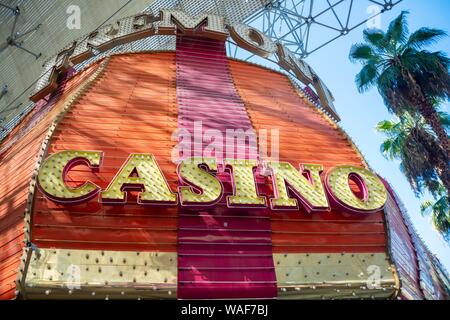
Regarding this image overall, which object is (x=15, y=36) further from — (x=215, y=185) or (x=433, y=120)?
(x=433, y=120)

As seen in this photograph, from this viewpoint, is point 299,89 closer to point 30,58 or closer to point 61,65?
point 61,65

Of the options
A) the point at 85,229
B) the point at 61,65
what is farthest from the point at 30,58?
the point at 85,229

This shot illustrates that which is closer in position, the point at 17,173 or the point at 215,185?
the point at 215,185

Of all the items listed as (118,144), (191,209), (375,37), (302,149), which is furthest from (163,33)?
(375,37)

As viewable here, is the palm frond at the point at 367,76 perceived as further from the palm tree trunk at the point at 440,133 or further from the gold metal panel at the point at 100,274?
the gold metal panel at the point at 100,274

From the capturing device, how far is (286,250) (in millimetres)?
6691

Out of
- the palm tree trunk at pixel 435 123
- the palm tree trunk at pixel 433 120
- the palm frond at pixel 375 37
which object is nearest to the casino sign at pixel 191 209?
the palm tree trunk at pixel 435 123

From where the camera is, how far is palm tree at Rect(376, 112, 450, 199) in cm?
1602

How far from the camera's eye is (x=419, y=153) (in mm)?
16375

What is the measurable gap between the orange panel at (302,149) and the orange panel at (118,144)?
164cm

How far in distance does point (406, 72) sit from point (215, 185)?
467 inches

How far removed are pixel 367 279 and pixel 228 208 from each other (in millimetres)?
2211

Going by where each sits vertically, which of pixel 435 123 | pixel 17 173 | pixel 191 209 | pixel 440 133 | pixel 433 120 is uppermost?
pixel 433 120

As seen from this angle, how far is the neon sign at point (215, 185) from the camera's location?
254 inches
